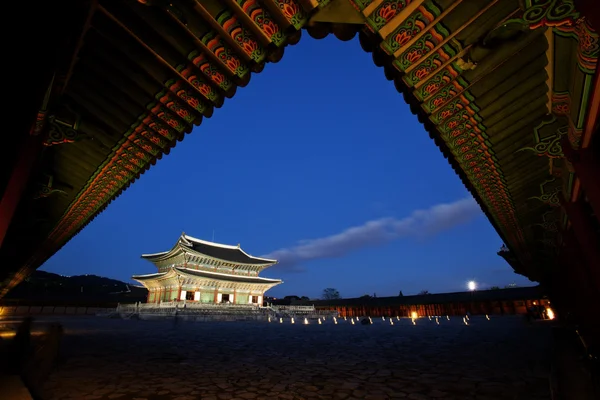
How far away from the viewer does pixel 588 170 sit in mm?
3484

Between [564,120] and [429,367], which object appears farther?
[429,367]

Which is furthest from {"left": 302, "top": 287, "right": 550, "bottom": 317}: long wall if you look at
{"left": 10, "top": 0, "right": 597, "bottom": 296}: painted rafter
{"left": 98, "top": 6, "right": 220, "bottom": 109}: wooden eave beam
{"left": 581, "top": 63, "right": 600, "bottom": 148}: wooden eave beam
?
{"left": 98, "top": 6, "right": 220, "bottom": 109}: wooden eave beam

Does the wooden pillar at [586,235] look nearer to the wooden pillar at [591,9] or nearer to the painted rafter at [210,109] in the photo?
the painted rafter at [210,109]

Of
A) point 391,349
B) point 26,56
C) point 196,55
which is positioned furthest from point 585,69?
point 391,349

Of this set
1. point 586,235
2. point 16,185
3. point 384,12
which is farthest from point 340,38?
point 586,235

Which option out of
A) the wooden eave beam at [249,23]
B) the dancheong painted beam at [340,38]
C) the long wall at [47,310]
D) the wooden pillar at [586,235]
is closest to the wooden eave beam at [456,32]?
the dancheong painted beam at [340,38]

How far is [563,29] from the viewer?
2545 millimetres

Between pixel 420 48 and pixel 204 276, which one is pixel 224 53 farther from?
pixel 204 276

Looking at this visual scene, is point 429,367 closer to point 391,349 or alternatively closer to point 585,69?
point 391,349

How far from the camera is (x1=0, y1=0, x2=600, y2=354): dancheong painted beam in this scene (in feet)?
8.70

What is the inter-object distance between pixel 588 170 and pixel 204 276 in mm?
34116

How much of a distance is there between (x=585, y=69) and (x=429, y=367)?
646 centimetres

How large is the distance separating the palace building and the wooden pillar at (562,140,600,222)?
3277 cm

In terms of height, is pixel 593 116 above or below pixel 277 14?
below
